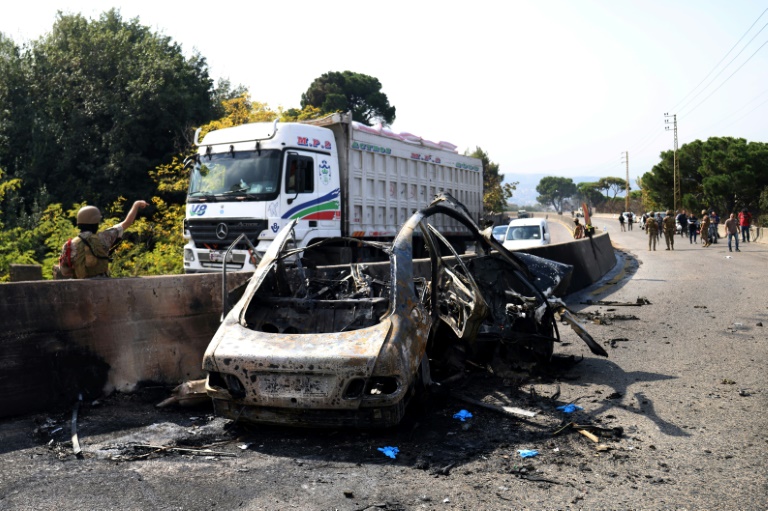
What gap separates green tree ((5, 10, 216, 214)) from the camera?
27109 millimetres

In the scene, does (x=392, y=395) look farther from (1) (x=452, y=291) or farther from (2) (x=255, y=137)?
(2) (x=255, y=137)

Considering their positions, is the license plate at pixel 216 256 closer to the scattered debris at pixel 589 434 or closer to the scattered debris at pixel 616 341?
the scattered debris at pixel 616 341

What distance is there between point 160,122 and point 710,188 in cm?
4259

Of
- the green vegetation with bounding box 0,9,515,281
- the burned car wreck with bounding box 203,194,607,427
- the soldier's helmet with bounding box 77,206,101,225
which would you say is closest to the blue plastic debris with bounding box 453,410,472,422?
the burned car wreck with bounding box 203,194,607,427

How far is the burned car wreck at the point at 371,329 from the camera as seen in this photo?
15.4ft

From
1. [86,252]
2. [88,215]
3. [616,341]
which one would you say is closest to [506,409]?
[616,341]

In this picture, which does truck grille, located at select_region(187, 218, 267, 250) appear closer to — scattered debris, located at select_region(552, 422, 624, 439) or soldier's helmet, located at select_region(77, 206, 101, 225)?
soldier's helmet, located at select_region(77, 206, 101, 225)

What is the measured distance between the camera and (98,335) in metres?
5.82

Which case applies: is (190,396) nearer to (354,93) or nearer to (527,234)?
(527,234)

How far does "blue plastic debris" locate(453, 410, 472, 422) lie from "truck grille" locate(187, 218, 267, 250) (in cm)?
785

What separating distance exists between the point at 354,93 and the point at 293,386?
60728 mm

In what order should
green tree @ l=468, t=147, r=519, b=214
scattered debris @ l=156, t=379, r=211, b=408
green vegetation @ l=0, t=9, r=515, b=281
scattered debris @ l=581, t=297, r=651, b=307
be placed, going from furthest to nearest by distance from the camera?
green tree @ l=468, t=147, r=519, b=214
green vegetation @ l=0, t=9, r=515, b=281
scattered debris @ l=581, t=297, r=651, b=307
scattered debris @ l=156, t=379, r=211, b=408

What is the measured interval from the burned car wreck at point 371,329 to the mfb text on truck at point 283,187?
16.6 ft

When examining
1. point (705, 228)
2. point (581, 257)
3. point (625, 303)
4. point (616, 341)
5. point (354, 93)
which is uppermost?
point (354, 93)
